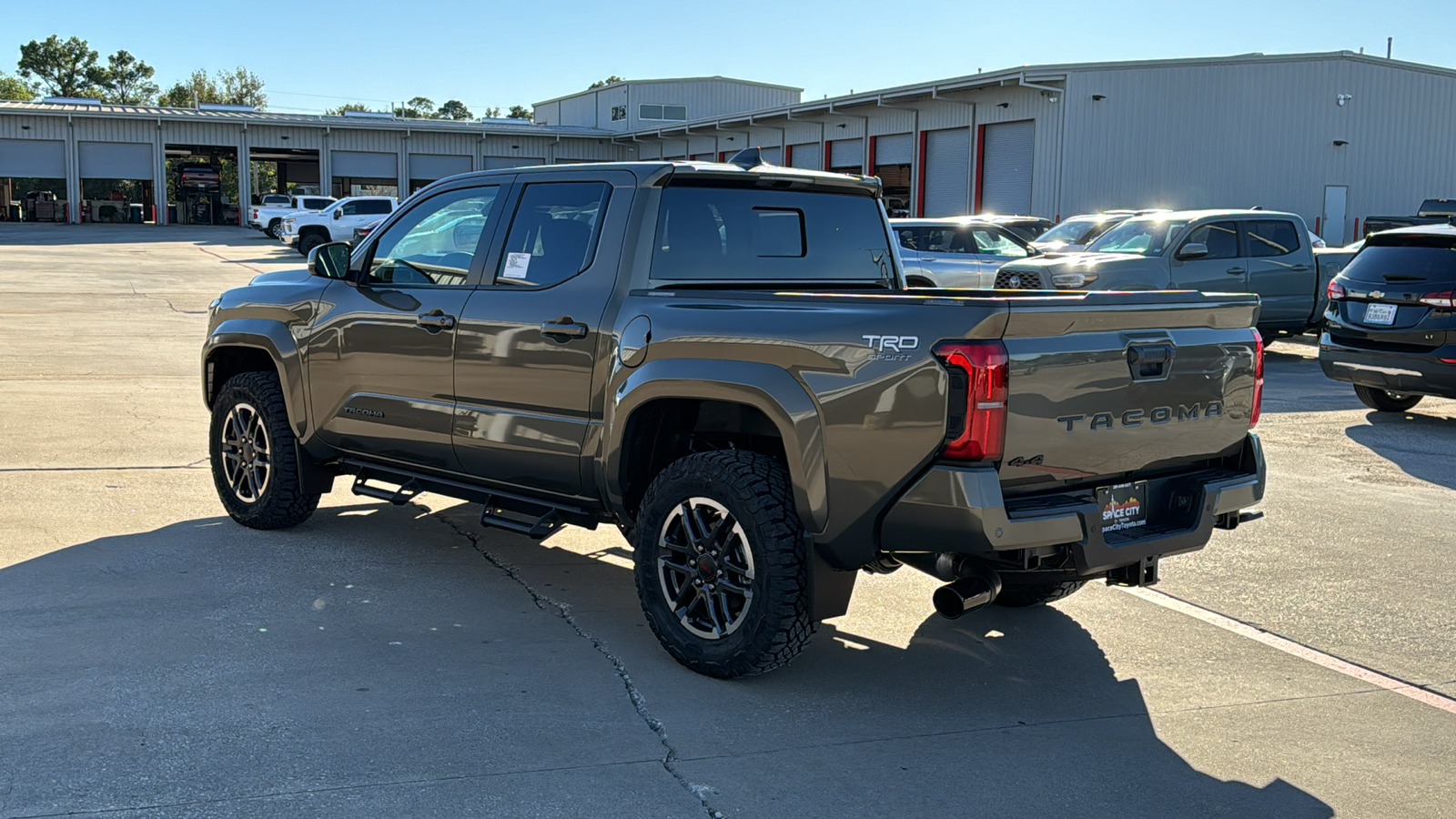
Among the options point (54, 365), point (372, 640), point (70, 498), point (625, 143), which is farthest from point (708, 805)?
point (625, 143)

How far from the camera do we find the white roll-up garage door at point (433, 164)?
59.4 m

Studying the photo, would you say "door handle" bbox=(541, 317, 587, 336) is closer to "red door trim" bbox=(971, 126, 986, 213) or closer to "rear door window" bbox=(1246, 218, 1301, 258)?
"rear door window" bbox=(1246, 218, 1301, 258)

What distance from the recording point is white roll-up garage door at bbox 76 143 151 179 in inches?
2211

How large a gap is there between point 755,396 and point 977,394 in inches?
34.1

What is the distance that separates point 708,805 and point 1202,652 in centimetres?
255

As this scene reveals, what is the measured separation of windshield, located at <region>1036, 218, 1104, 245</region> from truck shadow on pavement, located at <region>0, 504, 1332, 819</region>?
50.2 ft

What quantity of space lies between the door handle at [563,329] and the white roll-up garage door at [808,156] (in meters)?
39.6

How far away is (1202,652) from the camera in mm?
5359

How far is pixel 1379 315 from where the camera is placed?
37.9 feet

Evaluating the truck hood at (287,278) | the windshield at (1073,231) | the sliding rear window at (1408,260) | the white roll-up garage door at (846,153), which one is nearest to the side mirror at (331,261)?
the truck hood at (287,278)

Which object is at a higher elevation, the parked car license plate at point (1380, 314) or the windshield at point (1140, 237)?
the windshield at point (1140, 237)

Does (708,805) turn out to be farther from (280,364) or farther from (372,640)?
(280,364)

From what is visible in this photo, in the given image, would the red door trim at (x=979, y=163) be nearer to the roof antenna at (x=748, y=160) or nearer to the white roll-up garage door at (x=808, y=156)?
the white roll-up garage door at (x=808, y=156)

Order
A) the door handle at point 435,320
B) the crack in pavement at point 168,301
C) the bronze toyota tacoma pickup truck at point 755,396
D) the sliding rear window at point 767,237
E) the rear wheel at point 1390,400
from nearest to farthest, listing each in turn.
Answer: the bronze toyota tacoma pickup truck at point 755,396, the sliding rear window at point 767,237, the door handle at point 435,320, the rear wheel at point 1390,400, the crack in pavement at point 168,301
